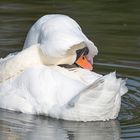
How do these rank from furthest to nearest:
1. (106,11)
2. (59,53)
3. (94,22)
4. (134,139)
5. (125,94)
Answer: (106,11)
(94,22)
(125,94)
(59,53)
(134,139)

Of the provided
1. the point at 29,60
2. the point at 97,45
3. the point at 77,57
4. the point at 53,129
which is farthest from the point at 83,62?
the point at 97,45

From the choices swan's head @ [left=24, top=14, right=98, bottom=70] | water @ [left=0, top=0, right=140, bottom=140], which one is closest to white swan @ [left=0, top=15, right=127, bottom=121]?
swan's head @ [left=24, top=14, right=98, bottom=70]

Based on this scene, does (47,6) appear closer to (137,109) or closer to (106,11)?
(106,11)

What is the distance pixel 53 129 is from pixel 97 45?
10.8 feet

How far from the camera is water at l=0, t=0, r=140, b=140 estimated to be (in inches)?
284

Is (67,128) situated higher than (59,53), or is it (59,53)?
(59,53)

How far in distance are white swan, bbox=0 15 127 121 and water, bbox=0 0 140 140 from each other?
0.11 m

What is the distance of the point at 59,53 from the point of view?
24.9 ft

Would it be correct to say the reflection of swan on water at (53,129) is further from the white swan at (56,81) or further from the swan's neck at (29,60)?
the swan's neck at (29,60)

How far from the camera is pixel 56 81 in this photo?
7551mm

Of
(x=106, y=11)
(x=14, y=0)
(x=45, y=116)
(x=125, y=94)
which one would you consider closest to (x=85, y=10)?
(x=106, y=11)

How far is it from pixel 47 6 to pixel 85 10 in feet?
2.15

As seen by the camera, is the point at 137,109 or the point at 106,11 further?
the point at 106,11

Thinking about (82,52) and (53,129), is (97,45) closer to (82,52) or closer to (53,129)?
(82,52)
